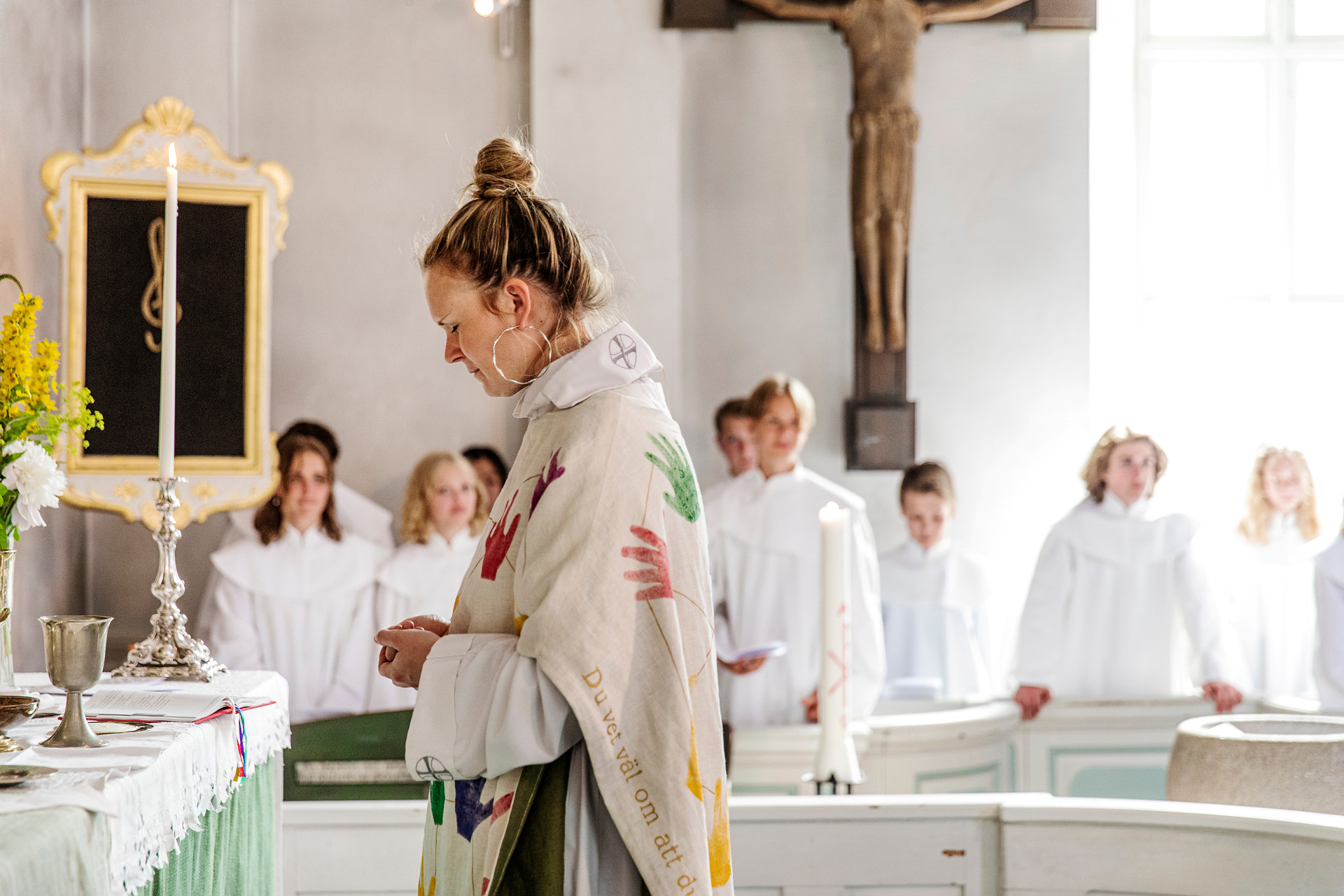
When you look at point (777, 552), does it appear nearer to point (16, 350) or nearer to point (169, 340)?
point (169, 340)

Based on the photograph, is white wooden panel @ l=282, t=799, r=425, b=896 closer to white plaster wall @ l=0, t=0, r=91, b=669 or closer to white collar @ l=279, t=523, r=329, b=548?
white plaster wall @ l=0, t=0, r=91, b=669

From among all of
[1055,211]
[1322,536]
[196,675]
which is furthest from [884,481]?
[196,675]

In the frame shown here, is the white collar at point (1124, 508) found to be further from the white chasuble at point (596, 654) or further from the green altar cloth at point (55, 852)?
the green altar cloth at point (55, 852)

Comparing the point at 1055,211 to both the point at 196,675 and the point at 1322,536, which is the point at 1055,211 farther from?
the point at 196,675

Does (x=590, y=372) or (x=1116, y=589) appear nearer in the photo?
(x=590, y=372)

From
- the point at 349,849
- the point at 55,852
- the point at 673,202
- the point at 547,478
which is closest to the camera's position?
the point at 55,852

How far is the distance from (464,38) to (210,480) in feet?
8.63

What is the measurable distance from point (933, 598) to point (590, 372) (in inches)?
165

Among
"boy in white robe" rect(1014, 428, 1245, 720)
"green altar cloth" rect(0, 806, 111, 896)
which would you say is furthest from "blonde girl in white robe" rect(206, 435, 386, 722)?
"green altar cloth" rect(0, 806, 111, 896)

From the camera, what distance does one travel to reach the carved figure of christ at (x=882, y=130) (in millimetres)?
5613

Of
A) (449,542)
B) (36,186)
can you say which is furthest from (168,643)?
(36,186)

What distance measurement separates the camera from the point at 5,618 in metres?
1.70

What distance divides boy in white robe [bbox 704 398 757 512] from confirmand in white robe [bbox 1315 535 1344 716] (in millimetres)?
2331

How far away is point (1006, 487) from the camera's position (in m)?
6.07
